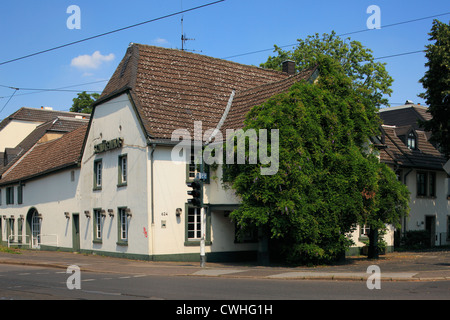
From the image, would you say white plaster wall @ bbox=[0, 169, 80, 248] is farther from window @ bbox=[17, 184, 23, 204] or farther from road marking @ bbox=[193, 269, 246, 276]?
road marking @ bbox=[193, 269, 246, 276]

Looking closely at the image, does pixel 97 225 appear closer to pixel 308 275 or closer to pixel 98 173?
pixel 98 173

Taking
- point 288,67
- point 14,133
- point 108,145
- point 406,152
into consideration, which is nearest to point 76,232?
point 108,145

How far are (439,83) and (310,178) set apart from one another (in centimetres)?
1380

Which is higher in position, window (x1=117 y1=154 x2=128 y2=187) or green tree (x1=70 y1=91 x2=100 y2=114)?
green tree (x1=70 y1=91 x2=100 y2=114)

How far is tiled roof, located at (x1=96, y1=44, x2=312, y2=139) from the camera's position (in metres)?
27.5

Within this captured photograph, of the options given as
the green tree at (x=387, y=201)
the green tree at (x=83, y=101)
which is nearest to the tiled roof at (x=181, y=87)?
the green tree at (x=387, y=201)

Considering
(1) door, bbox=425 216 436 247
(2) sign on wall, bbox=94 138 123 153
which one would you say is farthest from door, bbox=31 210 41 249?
(1) door, bbox=425 216 436 247

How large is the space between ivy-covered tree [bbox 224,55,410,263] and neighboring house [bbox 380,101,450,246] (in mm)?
12070

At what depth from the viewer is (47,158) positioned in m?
39.2

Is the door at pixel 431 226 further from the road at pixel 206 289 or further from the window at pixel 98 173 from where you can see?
the road at pixel 206 289

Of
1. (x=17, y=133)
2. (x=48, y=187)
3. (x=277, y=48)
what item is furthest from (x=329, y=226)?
(x=17, y=133)

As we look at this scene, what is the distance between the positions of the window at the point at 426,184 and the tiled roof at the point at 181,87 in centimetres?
1340
